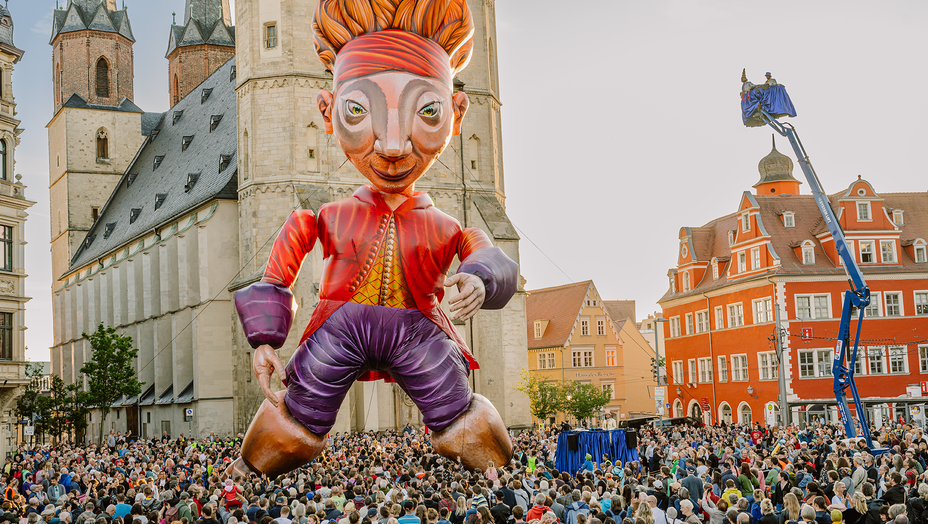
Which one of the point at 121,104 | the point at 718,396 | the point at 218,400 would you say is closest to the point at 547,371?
the point at 718,396

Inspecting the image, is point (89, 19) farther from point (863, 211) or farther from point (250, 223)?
point (863, 211)

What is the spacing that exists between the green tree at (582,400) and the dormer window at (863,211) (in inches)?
629

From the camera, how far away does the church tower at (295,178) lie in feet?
113

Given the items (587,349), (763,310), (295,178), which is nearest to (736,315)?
(763,310)

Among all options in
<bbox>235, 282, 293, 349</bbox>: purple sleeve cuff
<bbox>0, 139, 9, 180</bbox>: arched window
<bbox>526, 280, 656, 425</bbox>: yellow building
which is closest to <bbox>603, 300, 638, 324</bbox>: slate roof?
<bbox>526, 280, 656, 425</bbox>: yellow building

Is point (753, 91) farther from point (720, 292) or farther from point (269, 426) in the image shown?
point (720, 292)

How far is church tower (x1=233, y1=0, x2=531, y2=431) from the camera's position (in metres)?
34.6

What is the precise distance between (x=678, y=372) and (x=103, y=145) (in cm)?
3630

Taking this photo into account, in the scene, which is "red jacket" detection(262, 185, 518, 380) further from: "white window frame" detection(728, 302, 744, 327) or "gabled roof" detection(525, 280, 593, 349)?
"gabled roof" detection(525, 280, 593, 349)

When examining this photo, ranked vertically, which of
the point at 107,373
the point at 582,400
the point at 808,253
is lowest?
the point at 582,400

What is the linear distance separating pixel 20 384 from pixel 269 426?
24.7m

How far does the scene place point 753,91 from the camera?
2359 centimetres

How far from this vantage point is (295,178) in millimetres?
34719

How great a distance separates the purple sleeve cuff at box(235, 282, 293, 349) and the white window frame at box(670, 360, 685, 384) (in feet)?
143
